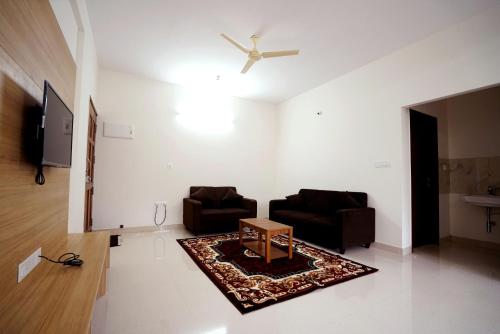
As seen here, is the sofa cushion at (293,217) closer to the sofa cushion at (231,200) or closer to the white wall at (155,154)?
the sofa cushion at (231,200)

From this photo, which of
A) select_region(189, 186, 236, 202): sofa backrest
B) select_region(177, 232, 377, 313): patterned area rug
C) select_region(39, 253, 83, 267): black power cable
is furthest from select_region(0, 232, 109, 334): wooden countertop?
select_region(189, 186, 236, 202): sofa backrest


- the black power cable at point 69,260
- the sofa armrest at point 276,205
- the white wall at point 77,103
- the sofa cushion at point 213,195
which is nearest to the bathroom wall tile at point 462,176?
the sofa armrest at point 276,205

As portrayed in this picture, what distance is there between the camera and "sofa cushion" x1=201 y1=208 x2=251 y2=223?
417cm

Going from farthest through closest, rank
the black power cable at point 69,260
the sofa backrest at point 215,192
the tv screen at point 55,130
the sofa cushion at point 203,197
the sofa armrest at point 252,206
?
the sofa backrest at point 215,192
the sofa cushion at point 203,197
the sofa armrest at point 252,206
the black power cable at point 69,260
the tv screen at point 55,130

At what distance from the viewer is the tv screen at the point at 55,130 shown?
1.34 metres

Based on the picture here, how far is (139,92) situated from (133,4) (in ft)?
7.11

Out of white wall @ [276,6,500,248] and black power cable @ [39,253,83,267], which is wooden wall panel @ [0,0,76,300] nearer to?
black power cable @ [39,253,83,267]

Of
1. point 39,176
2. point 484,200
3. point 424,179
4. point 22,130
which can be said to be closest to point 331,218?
point 424,179

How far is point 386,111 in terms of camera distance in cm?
370

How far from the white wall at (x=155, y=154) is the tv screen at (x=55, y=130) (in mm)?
2736

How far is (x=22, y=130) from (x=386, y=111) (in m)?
4.28

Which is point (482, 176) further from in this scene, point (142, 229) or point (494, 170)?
point (142, 229)

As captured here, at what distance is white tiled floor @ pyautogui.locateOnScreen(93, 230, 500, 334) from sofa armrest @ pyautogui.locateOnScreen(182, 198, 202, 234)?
3.68ft

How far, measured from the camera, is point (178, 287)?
230cm
